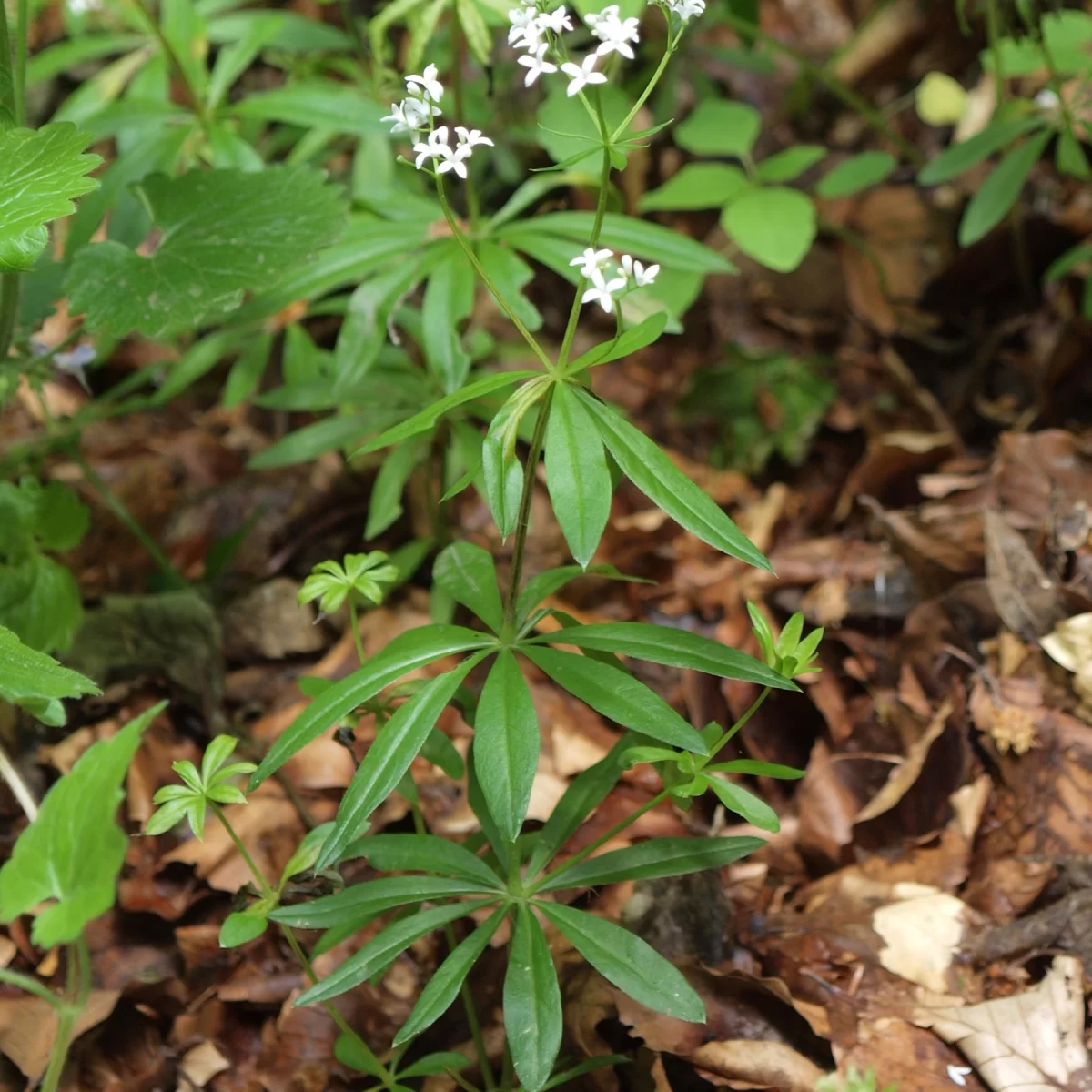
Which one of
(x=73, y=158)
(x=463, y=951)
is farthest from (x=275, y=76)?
(x=463, y=951)

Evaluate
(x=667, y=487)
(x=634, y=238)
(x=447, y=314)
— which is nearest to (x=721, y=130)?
(x=634, y=238)

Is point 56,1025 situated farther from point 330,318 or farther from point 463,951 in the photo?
point 330,318

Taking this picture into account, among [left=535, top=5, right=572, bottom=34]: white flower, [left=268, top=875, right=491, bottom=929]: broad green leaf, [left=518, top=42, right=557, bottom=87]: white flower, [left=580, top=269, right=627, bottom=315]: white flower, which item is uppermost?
[left=535, top=5, right=572, bottom=34]: white flower

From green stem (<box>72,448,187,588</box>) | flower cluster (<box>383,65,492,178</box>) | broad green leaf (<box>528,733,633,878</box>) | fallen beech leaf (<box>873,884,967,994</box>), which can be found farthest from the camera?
green stem (<box>72,448,187,588</box>)

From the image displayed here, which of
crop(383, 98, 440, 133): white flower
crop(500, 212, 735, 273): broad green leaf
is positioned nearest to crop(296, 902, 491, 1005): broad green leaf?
crop(383, 98, 440, 133): white flower

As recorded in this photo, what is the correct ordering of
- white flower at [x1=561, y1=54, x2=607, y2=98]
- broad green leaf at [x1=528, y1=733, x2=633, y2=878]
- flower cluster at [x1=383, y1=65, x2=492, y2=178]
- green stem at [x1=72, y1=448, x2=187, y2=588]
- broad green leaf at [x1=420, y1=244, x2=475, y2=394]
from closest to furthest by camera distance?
white flower at [x1=561, y1=54, x2=607, y2=98], flower cluster at [x1=383, y1=65, x2=492, y2=178], broad green leaf at [x1=528, y1=733, x2=633, y2=878], broad green leaf at [x1=420, y1=244, x2=475, y2=394], green stem at [x1=72, y1=448, x2=187, y2=588]

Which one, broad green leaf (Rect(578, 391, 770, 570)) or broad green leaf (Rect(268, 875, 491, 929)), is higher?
broad green leaf (Rect(578, 391, 770, 570))

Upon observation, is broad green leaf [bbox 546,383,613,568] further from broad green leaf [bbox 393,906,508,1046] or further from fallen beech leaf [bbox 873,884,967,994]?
fallen beech leaf [bbox 873,884,967,994]
